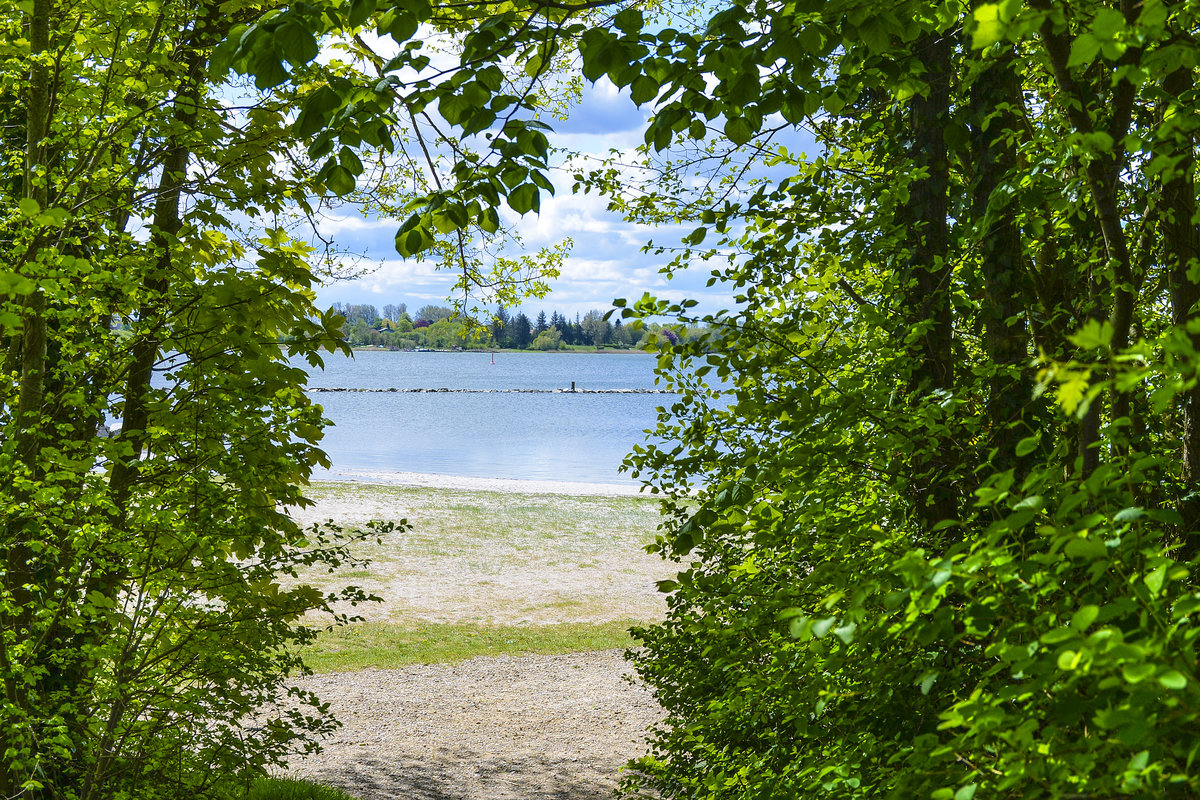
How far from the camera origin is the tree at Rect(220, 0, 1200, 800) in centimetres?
135

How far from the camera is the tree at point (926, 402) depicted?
1.35 metres

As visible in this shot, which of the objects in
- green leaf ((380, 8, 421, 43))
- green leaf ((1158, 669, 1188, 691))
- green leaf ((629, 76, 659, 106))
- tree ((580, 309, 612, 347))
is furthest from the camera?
tree ((580, 309, 612, 347))

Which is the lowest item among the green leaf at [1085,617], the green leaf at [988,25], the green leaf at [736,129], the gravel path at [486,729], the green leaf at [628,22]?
the gravel path at [486,729]

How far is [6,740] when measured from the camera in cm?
348

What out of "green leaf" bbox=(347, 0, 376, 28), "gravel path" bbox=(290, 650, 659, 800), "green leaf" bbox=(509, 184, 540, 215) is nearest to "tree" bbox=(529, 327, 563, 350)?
"gravel path" bbox=(290, 650, 659, 800)

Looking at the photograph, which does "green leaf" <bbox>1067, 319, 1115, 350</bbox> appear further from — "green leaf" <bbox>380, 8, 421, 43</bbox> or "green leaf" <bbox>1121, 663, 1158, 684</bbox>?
"green leaf" <bbox>380, 8, 421, 43</bbox>

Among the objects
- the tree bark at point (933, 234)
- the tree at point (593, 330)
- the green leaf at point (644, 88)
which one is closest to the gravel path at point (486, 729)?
the tree bark at point (933, 234)

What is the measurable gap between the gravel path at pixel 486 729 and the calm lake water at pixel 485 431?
312 centimetres

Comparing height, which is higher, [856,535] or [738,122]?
[738,122]

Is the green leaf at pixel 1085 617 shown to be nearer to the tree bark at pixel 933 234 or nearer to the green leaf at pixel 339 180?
the green leaf at pixel 339 180

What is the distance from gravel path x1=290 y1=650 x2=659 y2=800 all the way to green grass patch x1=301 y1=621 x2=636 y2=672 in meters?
0.28

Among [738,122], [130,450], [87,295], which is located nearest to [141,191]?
[87,295]

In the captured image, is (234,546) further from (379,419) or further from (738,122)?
(379,419)

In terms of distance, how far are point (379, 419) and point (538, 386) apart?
35591mm
